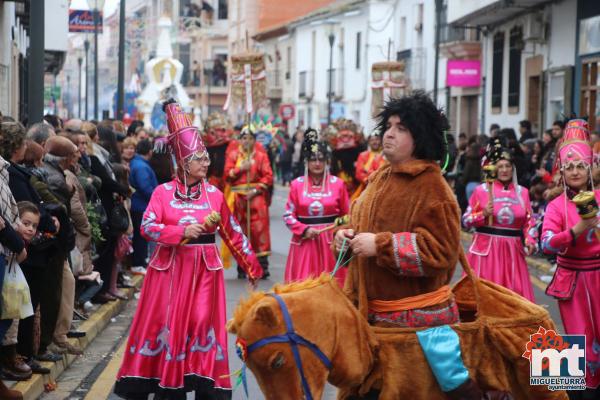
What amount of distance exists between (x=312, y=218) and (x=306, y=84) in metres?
48.8

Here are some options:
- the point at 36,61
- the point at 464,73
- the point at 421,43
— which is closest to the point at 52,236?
the point at 36,61

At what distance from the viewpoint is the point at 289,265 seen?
39.7 ft

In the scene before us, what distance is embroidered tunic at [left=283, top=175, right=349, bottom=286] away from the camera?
1192 cm

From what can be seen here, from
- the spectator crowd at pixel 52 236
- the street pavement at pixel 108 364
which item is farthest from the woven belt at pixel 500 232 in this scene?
the spectator crowd at pixel 52 236

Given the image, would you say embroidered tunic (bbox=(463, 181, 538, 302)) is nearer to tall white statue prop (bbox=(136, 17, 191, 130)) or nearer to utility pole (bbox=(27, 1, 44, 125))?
utility pole (bbox=(27, 1, 44, 125))

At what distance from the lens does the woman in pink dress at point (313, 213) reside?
470 inches

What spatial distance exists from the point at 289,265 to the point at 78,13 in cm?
2857

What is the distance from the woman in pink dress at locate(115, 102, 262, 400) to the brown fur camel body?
2.32m

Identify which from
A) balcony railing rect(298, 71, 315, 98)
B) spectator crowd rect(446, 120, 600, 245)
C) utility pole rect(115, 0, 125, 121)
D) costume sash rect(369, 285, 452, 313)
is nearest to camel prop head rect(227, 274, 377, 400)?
costume sash rect(369, 285, 452, 313)

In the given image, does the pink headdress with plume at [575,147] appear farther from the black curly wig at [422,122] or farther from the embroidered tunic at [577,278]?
the black curly wig at [422,122]

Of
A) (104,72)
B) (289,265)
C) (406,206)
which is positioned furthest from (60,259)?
(104,72)

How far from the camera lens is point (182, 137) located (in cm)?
850

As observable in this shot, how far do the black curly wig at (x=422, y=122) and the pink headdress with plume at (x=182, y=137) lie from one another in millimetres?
2700

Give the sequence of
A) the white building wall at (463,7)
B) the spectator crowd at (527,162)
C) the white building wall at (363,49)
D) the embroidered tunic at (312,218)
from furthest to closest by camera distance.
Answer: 1. the white building wall at (363,49)
2. the white building wall at (463,7)
3. the spectator crowd at (527,162)
4. the embroidered tunic at (312,218)
